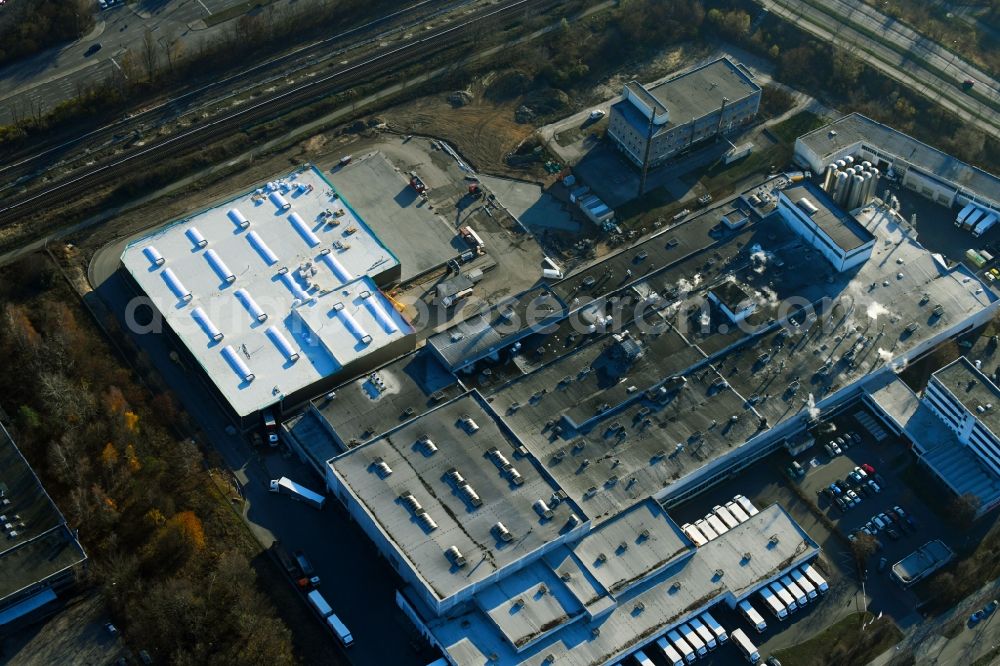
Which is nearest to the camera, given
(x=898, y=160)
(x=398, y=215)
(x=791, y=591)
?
(x=791, y=591)

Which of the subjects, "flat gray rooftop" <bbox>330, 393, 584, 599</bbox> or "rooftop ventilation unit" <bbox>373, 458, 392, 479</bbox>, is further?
"rooftop ventilation unit" <bbox>373, 458, 392, 479</bbox>

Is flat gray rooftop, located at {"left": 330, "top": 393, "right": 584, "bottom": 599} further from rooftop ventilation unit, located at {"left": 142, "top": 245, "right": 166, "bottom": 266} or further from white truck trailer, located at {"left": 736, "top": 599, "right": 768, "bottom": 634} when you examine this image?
rooftop ventilation unit, located at {"left": 142, "top": 245, "right": 166, "bottom": 266}

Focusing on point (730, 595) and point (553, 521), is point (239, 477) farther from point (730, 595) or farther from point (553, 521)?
point (730, 595)

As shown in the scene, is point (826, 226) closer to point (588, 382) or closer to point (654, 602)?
point (588, 382)

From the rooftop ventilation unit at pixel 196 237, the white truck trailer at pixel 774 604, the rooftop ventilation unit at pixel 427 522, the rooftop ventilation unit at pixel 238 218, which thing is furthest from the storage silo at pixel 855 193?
the rooftop ventilation unit at pixel 196 237

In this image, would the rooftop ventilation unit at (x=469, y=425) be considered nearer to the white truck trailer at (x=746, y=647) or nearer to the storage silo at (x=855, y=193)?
the white truck trailer at (x=746, y=647)

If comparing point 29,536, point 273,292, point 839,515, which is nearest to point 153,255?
point 273,292

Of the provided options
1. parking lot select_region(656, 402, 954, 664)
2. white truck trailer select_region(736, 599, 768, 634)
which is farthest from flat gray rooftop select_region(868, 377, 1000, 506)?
Result: white truck trailer select_region(736, 599, 768, 634)
